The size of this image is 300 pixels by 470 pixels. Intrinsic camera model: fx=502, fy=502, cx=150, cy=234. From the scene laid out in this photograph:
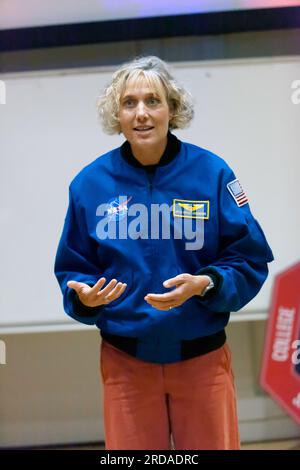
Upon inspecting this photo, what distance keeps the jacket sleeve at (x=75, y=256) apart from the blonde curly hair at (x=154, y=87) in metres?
0.15

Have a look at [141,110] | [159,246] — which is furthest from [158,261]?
[141,110]

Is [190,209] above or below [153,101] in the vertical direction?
below

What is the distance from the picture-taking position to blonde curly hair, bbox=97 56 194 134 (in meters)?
0.82

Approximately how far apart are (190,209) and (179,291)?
151 mm

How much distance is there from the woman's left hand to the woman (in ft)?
0.10

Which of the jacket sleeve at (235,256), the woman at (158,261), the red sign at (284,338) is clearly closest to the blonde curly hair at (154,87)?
the woman at (158,261)

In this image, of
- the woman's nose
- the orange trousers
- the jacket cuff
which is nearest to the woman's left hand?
the jacket cuff

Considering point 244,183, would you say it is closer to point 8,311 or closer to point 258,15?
point 258,15

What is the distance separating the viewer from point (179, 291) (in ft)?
2.45

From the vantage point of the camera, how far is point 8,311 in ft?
4.07

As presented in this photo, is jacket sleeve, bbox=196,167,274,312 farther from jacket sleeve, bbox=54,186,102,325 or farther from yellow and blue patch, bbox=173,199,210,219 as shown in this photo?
jacket sleeve, bbox=54,186,102,325

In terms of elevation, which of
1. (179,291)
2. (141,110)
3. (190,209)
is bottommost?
(179,291)

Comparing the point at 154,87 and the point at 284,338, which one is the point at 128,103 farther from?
the point at 284,338

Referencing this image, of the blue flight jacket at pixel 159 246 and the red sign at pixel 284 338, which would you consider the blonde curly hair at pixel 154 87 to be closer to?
the blue flight jacket at pixel 159 246
